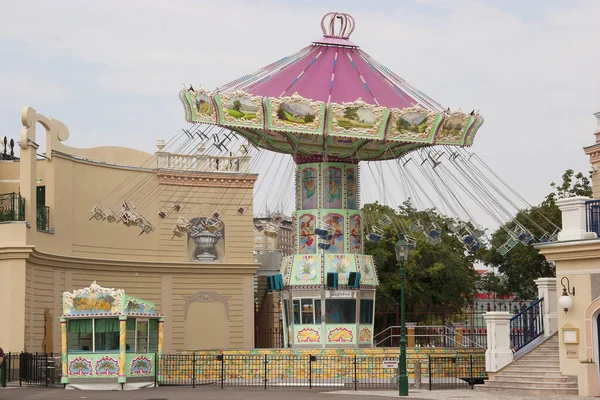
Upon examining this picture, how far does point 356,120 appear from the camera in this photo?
1523 inches

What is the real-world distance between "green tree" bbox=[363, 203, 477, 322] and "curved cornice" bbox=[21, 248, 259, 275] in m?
10.7

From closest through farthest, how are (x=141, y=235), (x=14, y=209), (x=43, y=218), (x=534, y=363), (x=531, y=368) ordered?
(x=531, y=368)
(x=534, y=363)
(x=14, y=209)
(x=43, y=218)
(x=141, y=235)

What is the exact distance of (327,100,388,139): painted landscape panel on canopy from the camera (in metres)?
38.5

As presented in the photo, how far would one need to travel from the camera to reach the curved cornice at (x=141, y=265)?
4469 cm

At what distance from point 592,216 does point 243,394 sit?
424 inches

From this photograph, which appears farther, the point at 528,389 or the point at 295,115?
the point at 295,115

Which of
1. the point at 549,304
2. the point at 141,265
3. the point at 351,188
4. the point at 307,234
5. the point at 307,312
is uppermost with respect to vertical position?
the point at 351,188

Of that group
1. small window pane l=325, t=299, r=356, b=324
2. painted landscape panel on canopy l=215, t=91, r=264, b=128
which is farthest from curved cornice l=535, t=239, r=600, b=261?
painted landscape panel on canopy l=215, t=91, r=264, b=128

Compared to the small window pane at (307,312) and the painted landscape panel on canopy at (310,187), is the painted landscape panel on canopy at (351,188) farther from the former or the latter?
the small window pane at (307,312)

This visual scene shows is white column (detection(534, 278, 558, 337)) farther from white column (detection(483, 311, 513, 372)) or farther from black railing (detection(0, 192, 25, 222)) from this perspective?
black railing (detection(0, 192, 25, 222))

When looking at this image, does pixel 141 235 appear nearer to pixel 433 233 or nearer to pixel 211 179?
pixel 211 179

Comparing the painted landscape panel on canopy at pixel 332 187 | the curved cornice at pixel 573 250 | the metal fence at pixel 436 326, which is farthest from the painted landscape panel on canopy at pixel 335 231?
the curved cornice at pixel 573 250

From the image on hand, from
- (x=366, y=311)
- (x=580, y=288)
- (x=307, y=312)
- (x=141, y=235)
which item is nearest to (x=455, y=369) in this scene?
(x=366, y=311)

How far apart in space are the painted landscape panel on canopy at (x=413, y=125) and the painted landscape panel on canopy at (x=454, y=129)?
0.42m
